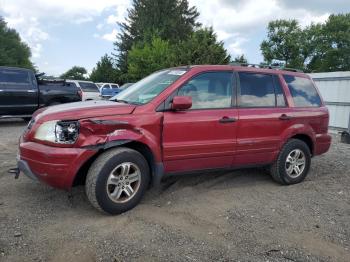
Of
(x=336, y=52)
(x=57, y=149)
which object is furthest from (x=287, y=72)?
(x=336, y=52)

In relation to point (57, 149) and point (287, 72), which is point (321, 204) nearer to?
point (287, 72)

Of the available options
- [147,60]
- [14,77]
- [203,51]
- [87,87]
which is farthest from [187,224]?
[147,60]

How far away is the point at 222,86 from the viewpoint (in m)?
5.23

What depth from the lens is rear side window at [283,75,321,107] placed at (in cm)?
602

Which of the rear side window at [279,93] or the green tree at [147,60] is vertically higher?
the green tree at [147,60]

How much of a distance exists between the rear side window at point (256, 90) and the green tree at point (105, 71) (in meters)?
45.4

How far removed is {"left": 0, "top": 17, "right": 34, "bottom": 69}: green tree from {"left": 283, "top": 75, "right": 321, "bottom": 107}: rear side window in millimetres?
50857

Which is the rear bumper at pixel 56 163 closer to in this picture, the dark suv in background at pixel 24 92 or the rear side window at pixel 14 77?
the dark suv in background at pixel 24 92

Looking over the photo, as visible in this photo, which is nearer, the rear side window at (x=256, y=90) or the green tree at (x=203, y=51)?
the rear side window at (x=256, y=90)

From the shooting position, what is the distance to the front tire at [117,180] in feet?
13.5

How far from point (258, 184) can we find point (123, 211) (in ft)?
7.91

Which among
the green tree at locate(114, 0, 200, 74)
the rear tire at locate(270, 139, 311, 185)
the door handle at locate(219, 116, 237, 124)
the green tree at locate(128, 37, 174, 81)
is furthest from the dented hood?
the green tree at locate(114, 0, 200, 74)

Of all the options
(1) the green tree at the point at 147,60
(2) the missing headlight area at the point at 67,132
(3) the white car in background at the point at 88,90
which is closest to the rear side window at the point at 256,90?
(2) the missing headlight area at the point at 67,132

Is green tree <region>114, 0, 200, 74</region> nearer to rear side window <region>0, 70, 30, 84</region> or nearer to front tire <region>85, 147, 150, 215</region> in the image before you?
rear side window <region>0, 70, 30, 84</region>
